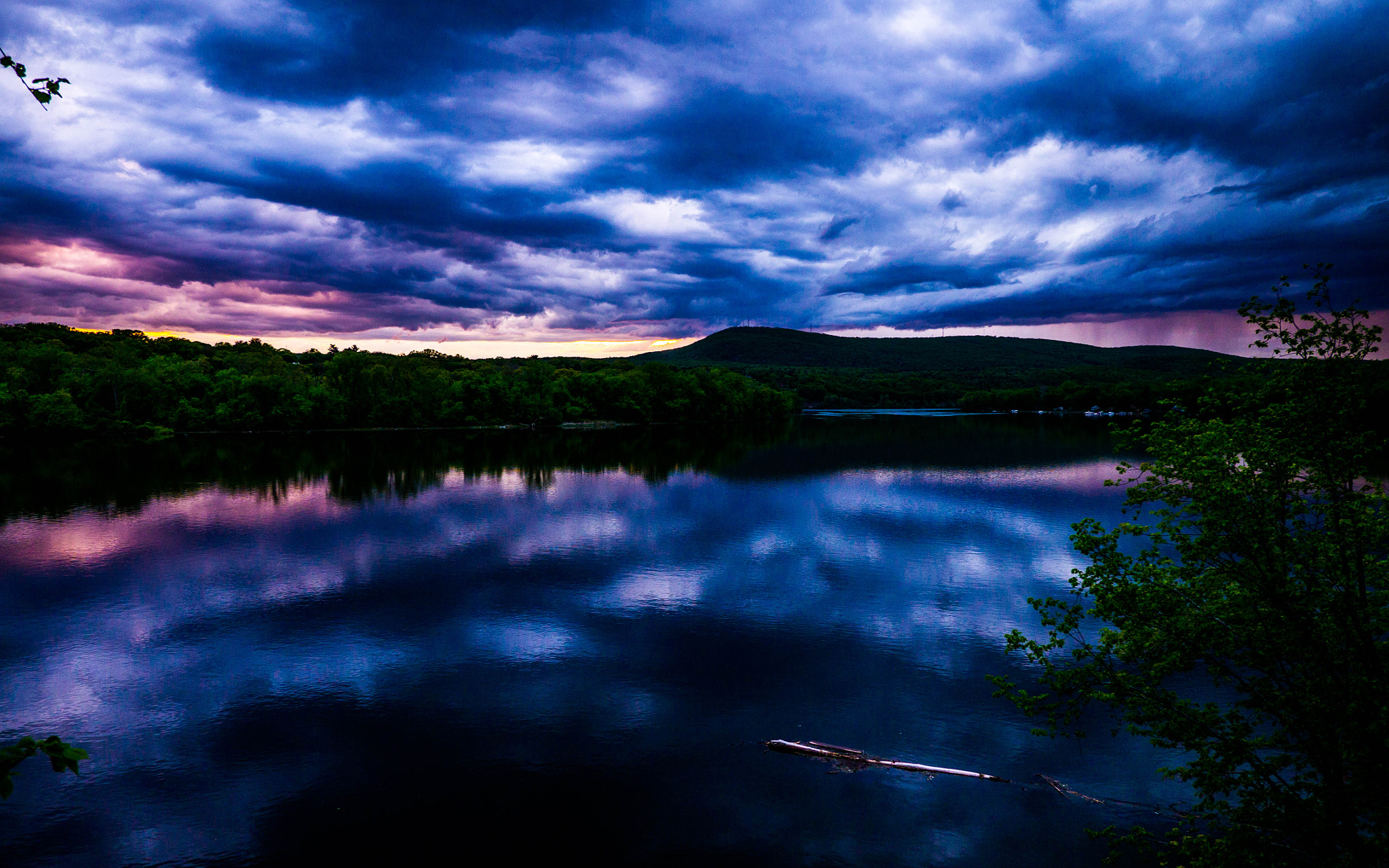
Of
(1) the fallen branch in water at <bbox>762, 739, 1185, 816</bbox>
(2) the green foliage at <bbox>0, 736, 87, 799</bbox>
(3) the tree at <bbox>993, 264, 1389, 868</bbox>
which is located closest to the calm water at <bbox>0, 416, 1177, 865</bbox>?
(1) the fallen branch in water at <bbox>762, 739, 1185, 816</bbox>

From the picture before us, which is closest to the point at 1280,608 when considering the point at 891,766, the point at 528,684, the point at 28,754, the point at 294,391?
the point at 891,766

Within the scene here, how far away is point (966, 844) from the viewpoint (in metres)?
14.2

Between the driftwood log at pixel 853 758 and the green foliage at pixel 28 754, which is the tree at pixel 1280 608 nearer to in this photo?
the driftwood log at pixel 853 758

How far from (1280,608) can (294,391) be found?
146246 mm

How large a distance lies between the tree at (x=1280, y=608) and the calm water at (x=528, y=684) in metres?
4.92

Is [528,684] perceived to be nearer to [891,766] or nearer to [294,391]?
[891,766]

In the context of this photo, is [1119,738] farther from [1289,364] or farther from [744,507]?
[744,507]

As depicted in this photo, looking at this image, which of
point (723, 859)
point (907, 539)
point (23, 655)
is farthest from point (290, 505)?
point (723, 859)

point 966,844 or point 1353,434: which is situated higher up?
point 1353,434

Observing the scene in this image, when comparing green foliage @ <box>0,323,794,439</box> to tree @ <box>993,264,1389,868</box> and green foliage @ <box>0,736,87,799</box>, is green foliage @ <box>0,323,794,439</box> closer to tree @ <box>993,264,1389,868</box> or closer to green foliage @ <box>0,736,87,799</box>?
green foliage @ <box>0,736,87,799</box>

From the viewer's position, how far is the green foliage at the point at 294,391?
114m

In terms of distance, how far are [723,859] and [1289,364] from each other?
12.8 metres

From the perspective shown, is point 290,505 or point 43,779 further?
point 290,505

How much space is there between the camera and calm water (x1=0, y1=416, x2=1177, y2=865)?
14.7 m
